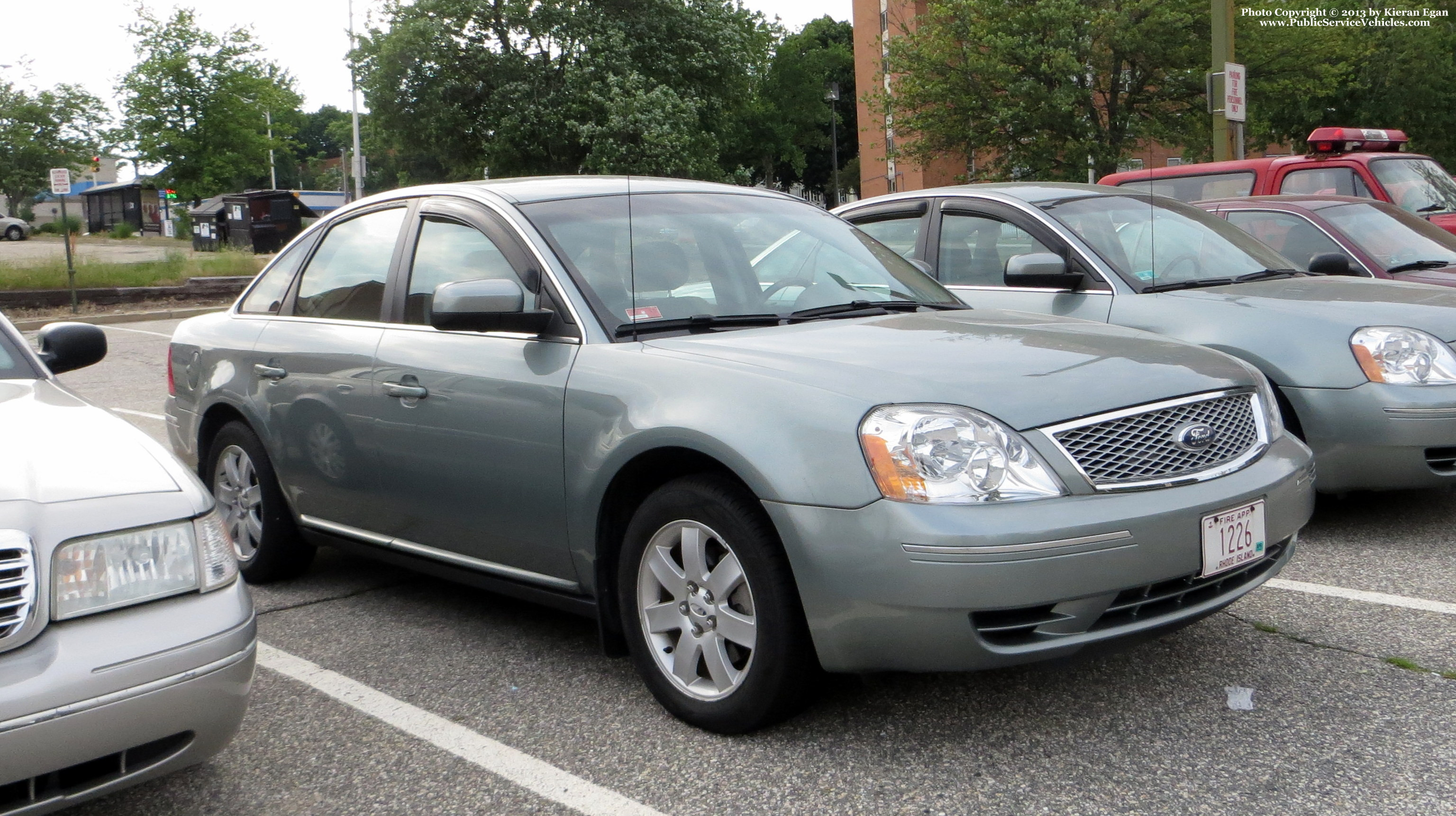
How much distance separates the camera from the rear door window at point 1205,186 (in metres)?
10.3

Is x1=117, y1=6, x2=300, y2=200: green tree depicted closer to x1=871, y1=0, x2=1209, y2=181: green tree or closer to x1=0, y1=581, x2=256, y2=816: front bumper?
x1=871, y1=0, x2=1209, y2=181: green tree

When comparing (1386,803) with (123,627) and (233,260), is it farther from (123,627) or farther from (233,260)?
(233,260)

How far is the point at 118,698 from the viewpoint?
2.53 m

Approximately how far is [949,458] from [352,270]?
2.70 meters

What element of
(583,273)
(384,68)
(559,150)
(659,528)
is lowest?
(659,528)

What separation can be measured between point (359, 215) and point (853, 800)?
10.1 feet

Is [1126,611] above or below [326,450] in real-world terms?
below

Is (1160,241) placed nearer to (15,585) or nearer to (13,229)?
(15,585)

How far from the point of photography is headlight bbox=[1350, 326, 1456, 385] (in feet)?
16.7

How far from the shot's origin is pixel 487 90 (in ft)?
126

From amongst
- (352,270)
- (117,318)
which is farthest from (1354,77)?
(352,270)

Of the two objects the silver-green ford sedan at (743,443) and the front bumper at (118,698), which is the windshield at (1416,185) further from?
the front bumper at (118,698)

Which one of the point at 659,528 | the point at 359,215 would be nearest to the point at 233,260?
the point at 359,215

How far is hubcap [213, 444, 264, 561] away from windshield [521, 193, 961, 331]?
1794mm
